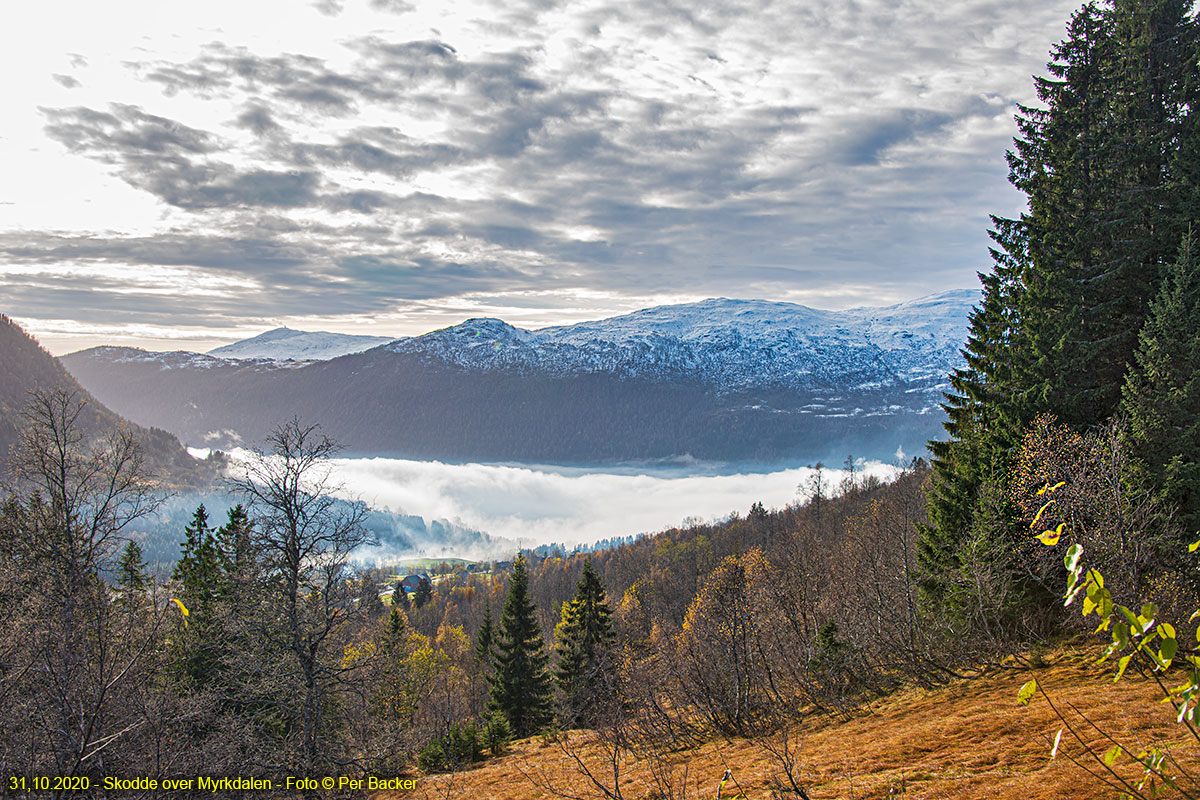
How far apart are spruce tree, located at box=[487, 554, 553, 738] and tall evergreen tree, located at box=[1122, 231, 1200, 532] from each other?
32885mm

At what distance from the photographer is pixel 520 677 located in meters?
40.4

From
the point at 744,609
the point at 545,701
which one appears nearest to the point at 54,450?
the point at 744,609

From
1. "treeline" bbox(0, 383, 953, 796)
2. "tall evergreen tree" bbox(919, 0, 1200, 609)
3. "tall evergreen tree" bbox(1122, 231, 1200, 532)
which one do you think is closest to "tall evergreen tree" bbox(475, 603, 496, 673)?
"treeline" bbox(0, 383, 953, 796)

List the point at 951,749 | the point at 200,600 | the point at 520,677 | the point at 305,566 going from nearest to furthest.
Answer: the point at 951,749 < the point at 305,566 < the point at 200,600 < the point at 520,677

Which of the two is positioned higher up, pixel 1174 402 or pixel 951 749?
pixel 1174 402

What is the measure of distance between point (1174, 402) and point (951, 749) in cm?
1323

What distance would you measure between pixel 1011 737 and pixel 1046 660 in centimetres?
801

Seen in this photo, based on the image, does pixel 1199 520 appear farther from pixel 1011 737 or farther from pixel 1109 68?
pixel 1109 68

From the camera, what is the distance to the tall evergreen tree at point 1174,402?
18828 millimetres

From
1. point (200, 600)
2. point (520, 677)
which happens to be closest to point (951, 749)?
point (200, 600)

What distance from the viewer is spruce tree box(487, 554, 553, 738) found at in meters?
39.8

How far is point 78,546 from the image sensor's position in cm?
1803

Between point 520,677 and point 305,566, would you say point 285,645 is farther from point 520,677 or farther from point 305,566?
point 520,677

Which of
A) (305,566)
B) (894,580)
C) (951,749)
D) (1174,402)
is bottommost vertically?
(894,580)
